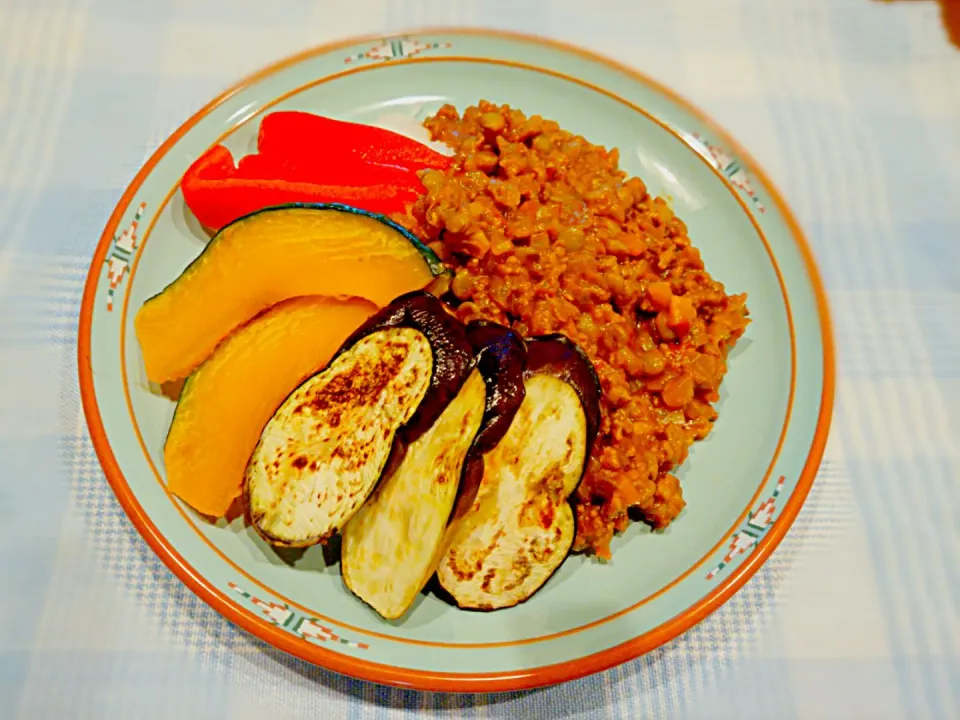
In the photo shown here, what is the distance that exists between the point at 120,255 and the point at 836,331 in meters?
2.81

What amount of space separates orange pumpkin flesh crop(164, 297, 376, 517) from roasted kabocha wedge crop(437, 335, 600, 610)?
65cm

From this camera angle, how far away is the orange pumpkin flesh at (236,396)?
6.82ft

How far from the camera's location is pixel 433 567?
1824 mm

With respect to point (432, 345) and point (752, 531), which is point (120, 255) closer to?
point (432, 345)

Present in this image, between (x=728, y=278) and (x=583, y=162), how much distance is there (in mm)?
722

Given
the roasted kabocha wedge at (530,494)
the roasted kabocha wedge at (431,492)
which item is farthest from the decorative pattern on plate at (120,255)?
the roasted kabocha wedge at (530,494)

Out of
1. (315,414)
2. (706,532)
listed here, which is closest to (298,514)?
(315,414)

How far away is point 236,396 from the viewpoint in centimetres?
210

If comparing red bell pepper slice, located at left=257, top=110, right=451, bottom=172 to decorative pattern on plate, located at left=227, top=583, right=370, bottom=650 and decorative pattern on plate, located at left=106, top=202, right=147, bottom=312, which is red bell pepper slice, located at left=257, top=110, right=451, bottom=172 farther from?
decorative pattern on plate, located at left=227, top=583, right=370, bottom=650

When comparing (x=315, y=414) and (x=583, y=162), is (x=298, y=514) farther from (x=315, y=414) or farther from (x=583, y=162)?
(x=583, y=162)

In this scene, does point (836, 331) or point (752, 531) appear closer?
point (752, 531)

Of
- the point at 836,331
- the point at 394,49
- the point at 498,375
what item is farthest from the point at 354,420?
the point at 836,331

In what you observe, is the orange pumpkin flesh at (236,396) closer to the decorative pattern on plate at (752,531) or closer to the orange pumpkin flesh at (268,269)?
the orange pumpkin flesh at (268,269)

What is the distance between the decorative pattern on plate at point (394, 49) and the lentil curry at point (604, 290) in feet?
2.04
